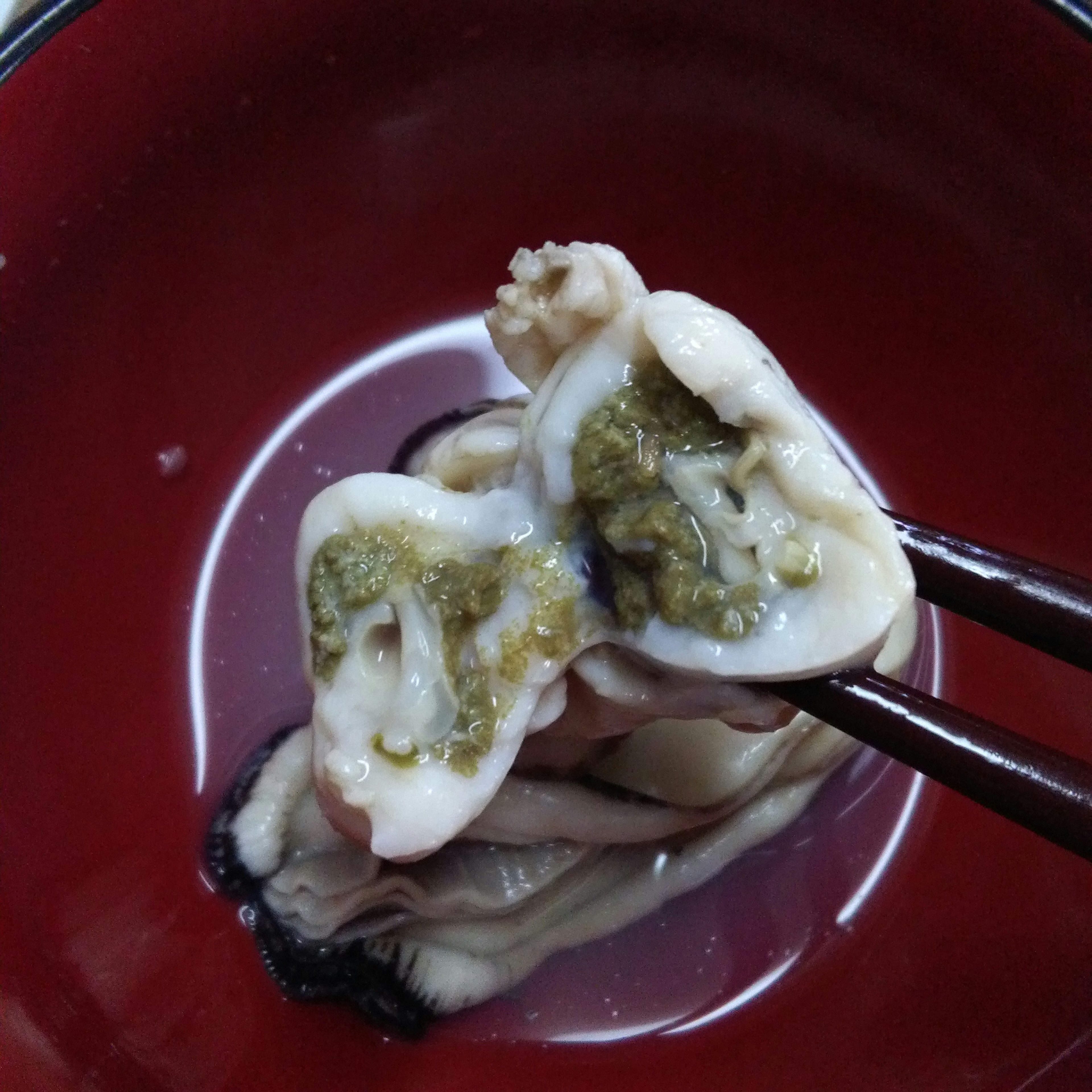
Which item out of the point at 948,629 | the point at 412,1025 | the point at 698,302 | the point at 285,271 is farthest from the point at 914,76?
the point at 412,1025

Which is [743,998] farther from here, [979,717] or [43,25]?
[43,25]

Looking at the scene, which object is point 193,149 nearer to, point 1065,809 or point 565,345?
point 565,345

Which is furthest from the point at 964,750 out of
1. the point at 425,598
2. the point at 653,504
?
the point at 425,598

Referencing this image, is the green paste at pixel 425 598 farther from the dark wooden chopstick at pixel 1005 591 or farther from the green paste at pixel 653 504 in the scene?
the dark wooden chopstick at pixel 1005 591

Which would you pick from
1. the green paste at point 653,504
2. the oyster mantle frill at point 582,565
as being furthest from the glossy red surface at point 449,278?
the green paste at point 653,504

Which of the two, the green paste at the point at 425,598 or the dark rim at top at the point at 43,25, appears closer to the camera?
the green paste at the point at 425,598

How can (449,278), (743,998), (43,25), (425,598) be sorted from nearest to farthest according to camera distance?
(425,598) → (43,25) → (743,998) → (449,278)

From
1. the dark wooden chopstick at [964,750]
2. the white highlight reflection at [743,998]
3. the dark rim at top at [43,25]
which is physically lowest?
the white highlight reflection at [743,998]

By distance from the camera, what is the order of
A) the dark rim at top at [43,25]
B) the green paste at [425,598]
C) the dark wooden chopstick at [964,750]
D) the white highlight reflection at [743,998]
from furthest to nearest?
the white highlight reflection at [743,998], the dark rim at top at [43,25], the green paste at [425,598], the dark wooden chopstick at [964,750]
